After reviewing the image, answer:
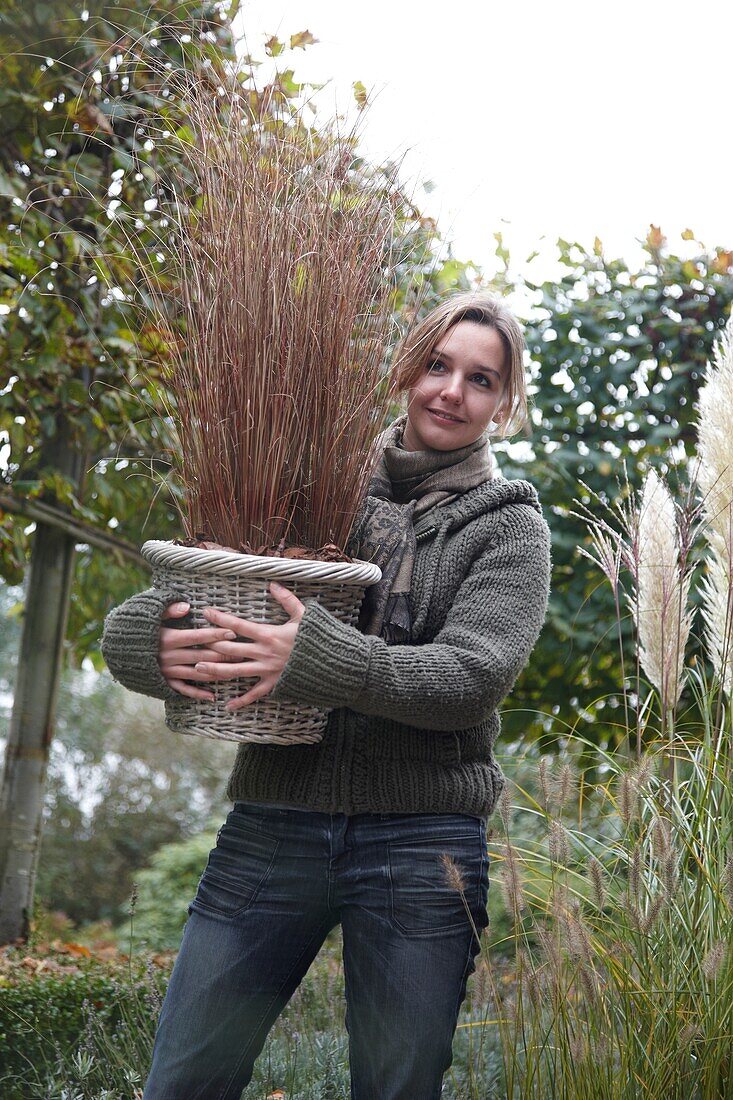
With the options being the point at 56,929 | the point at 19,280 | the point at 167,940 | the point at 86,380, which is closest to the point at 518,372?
the point at 19,280

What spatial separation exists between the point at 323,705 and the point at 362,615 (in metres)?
0.23

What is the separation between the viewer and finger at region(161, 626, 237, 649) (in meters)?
1.36

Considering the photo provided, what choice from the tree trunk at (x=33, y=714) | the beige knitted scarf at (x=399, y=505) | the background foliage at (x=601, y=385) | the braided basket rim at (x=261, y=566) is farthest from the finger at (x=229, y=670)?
the tree trunk at (x=33, y=714)

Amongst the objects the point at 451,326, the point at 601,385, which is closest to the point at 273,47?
the point at 451,326

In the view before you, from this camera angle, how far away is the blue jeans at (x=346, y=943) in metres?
1.44

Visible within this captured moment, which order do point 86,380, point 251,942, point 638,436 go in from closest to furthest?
1. point 251,942
2. point 86,380
3. point 638,436

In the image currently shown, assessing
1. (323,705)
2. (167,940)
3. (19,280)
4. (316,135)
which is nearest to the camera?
(323,705)

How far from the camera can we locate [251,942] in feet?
4.90

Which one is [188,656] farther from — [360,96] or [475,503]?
[360,96]

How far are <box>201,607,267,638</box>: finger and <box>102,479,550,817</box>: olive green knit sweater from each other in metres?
0.06

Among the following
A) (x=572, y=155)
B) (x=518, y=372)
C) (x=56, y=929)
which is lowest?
(x=56, y=929)

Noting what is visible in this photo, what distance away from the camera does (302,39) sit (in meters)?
2.12

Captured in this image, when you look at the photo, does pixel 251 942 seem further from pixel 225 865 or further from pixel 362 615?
pixel 362 615

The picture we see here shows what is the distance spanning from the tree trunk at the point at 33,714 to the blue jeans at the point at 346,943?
79.6 inches
